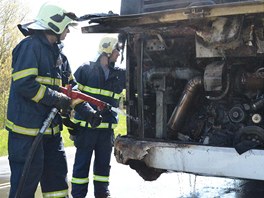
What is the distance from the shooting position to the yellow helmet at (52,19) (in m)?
3.61

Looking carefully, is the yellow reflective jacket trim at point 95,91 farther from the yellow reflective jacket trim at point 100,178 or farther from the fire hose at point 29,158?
the fire hose at point 29,158

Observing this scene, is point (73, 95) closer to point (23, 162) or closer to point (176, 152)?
point (23, 162)

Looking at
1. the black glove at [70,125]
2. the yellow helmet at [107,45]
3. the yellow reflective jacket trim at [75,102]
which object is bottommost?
the black glove at [70,125]

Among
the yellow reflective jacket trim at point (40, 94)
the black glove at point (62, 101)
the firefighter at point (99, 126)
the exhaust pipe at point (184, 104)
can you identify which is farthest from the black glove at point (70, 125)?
the exhaust pipe at point (184, 104)

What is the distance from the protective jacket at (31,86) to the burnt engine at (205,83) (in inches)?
31.0

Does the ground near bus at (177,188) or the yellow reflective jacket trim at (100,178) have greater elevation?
the yellow reflective jacket trim at (100,178)

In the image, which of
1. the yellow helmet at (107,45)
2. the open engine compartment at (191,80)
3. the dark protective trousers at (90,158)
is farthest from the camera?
the yellow helmet at (107,45)

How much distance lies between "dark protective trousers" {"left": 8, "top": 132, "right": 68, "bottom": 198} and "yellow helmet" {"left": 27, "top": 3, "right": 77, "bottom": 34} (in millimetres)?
947

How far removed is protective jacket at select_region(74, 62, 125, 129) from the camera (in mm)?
4723

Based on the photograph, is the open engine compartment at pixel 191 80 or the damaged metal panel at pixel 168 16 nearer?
the damaged metal panel at pixel 168 16

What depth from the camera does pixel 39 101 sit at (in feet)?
11.2

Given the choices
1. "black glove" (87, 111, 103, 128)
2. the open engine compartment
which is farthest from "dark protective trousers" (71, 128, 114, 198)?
the open engine compartment

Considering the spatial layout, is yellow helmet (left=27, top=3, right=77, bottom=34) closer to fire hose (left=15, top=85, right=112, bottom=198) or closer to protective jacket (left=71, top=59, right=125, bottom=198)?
fire hose (left=15, top=85, right=112, bottom=198)

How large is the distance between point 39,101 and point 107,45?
1.67m
